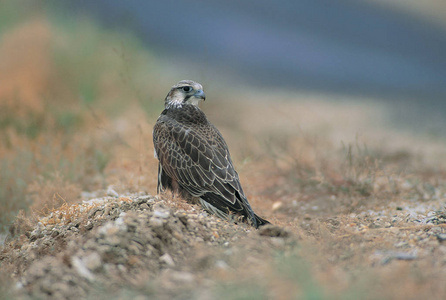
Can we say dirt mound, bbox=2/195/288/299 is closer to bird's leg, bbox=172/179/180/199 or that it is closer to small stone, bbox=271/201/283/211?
bird's leg, bbox=172/179/180/199

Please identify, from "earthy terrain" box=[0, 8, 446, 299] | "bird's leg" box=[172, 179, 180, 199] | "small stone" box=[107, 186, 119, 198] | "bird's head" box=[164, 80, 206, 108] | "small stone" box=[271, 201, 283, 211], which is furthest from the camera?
"small stone" box=[271, 201, 283, 211]

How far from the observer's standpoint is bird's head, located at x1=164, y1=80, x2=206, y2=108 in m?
5.34

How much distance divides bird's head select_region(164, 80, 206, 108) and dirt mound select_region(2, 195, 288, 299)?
1.32 metres

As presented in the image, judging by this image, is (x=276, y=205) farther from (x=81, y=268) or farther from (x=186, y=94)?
(x=81, y=268)

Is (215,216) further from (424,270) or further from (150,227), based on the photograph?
(424,270)

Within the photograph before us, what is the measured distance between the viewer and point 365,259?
130 inches

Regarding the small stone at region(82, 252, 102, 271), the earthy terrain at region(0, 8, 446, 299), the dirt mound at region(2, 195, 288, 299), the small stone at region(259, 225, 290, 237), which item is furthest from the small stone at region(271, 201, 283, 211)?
the small stone at region(82, 252, 102, 271)

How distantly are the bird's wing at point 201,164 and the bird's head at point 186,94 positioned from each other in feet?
1.12

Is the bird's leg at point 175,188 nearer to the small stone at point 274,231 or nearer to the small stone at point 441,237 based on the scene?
the small stone at point 274,231

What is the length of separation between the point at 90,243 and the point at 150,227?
45 cm

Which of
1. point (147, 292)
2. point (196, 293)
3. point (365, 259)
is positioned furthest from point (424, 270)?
point (147, 292)

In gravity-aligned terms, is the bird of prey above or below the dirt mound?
above

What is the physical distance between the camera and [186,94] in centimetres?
538

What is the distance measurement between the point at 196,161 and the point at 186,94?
2.93ft
